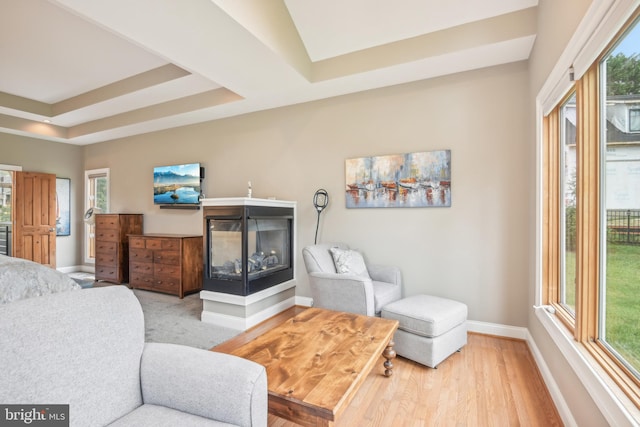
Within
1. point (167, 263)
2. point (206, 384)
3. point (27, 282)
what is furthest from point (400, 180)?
point (167, 263)

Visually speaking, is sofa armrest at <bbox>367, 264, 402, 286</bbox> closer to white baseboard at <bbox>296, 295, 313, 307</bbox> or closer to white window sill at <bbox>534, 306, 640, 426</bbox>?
white baseboard at <bbox>296, 295, 313, 307</bbox>

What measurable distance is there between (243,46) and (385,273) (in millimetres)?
2598

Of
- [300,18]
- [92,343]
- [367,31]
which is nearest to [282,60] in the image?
[300,18]

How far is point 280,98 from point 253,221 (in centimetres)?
162

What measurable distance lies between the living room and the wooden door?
12.7ft

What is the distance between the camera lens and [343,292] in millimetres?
2822

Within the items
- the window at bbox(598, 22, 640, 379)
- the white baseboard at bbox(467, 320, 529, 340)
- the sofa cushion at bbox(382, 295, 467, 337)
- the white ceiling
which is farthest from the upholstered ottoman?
the white ceiling

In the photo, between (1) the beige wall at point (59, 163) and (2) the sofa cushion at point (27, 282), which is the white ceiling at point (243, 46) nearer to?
(1) the beige wall at point (59, 163)

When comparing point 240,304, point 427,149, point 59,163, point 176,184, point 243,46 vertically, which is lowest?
point 240,304

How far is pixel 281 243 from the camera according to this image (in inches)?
154

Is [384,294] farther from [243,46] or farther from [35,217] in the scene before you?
[35,217]

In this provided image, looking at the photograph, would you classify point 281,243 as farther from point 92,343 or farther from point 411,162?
point 92,343

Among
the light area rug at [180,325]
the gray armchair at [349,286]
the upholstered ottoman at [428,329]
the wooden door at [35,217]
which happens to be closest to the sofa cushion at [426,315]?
the upholstered ottoman at [428,329]

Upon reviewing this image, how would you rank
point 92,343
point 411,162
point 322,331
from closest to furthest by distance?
1. point 92,343
2. point 322,331
3. point 411,162
